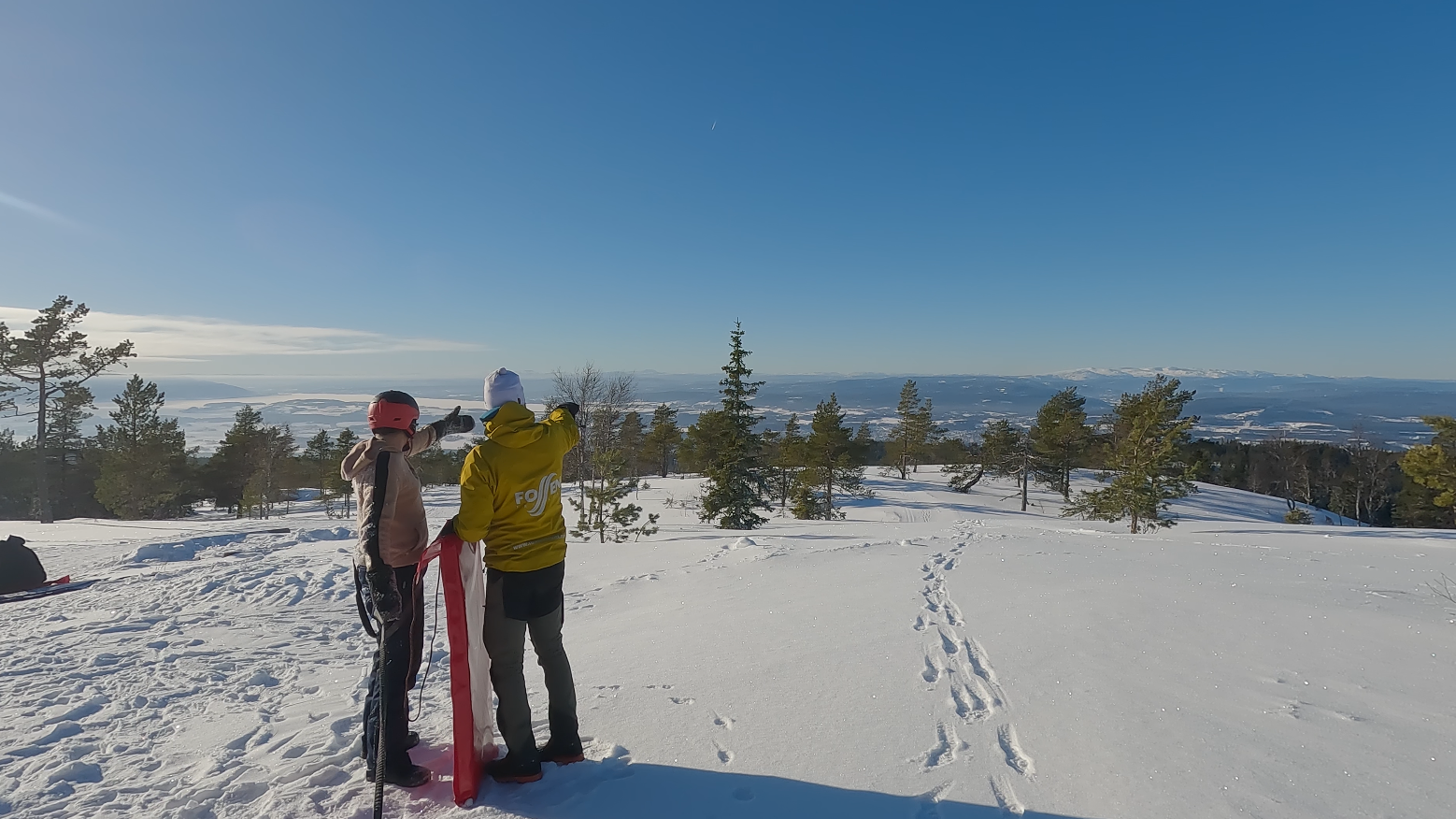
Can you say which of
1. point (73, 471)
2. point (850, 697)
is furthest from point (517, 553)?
point (73, 471)

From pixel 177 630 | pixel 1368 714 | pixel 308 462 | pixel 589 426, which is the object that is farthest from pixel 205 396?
pixel 1368 714

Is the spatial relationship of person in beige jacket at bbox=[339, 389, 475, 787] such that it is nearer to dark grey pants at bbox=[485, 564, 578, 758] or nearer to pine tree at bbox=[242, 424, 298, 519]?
dark grey pants at bbox=[485, 564, 578, 758]

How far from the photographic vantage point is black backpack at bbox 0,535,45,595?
855 cm

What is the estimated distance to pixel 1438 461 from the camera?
49.6ft

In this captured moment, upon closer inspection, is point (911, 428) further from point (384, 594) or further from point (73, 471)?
point (73, 471)

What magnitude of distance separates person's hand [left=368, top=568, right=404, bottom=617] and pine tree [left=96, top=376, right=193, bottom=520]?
39039 millimetres

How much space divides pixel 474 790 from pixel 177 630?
6221mm

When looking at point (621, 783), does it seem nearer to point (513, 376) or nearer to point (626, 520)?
point (513, 376)

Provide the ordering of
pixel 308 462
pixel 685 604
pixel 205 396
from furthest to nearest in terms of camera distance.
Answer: pixel 205 396
pixel 308 462
pixel 685 604

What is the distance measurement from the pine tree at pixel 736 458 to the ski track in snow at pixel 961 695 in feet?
54.6

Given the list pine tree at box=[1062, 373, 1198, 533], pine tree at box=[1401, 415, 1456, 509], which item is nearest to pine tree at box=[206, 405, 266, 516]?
pine tree at box=[1062, 373, 1198, 533]

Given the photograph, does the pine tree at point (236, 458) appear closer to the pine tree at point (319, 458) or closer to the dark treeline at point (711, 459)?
the dark treeline at point (711, 459)

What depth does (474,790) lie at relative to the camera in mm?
2992

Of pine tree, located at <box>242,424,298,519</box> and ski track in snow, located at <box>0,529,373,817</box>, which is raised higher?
ski track in snow, located at <box>0,529,373,817</box>
